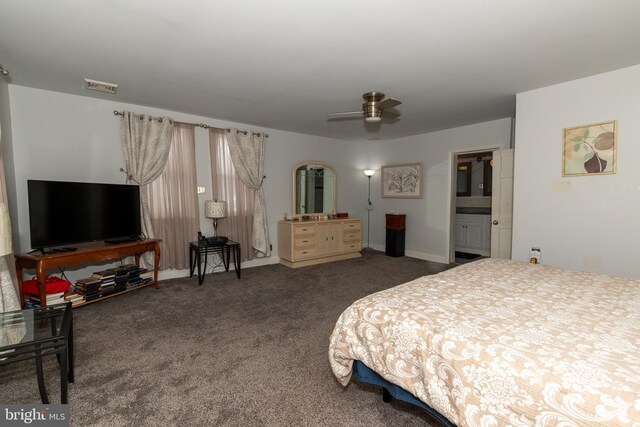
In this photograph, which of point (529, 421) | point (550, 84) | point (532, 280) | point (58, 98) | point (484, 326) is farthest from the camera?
point (58, 98)

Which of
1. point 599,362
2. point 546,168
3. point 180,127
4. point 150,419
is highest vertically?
point 180,127

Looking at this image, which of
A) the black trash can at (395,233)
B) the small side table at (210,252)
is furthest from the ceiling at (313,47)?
the black trash can at (395,233)

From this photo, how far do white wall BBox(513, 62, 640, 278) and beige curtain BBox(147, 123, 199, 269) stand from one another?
14.1 feet

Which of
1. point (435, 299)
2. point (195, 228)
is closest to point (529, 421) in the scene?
point (435, 299)

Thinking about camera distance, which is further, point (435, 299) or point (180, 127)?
point (180, 127)

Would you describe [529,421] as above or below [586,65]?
below

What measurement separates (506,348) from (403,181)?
513 cm

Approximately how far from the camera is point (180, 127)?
423 centimetres

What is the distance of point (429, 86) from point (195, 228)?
367 cm

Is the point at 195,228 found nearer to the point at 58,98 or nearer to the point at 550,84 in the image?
the point at 58,98

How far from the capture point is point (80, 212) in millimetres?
3221

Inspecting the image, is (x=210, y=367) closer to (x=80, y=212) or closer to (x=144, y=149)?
(x=80, y=212)

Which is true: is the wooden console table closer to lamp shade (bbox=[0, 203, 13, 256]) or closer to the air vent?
lamp shade (bbox=[0, 203, 13, 256])

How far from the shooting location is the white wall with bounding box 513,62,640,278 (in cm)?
275
